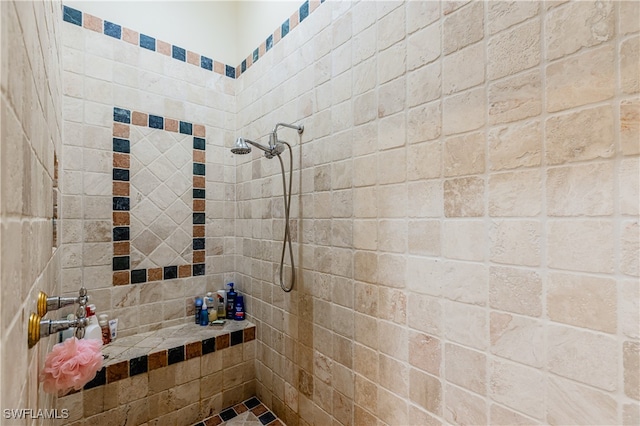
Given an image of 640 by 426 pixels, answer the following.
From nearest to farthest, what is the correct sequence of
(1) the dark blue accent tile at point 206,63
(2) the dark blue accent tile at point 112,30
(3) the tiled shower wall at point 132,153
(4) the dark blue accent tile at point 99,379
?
1. (4) the dark blue accent tile at point 99,379
2. (3) the tiled shower wall at point 132,153
3. (2) the dark blue accent tile at point 112,30
4. (1) the dark blue accent tile at point 206,63

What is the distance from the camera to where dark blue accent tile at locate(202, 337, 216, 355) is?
1.73 m

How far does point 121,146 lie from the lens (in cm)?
177

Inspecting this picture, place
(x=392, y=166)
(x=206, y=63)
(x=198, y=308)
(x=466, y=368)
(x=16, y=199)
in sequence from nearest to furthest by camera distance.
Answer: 1. (x=16, y=199)
2. (x=466, y=368)
3. (x=392, y=166)
4. (x=198, y=308)
5. (x=206, y=63)

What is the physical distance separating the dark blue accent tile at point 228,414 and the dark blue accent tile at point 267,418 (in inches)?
6.6

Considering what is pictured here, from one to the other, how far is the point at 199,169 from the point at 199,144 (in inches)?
6.7

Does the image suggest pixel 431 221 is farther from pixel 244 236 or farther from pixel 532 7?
pixel 244 236

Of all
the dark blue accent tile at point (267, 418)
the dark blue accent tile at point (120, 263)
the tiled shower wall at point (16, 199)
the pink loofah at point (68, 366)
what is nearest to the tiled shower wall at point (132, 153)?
the dark blue accent tile at point (120, 263)

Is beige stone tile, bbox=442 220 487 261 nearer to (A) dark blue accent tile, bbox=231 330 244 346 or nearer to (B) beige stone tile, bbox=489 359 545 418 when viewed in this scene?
(B) beige stone tile, bbox=489 359 545 418

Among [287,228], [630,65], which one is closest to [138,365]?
[287,228]

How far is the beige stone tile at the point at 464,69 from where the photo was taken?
0.88 meters

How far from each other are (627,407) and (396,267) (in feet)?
2.05

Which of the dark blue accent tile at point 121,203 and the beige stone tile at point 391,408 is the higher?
the dark blue accent tile at point 121,203

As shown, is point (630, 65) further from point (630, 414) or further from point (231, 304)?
point (231, 304)

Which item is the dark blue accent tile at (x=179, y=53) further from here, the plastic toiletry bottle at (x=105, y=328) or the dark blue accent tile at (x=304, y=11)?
the plastic toiletry bottle at (x=105, y=328)
